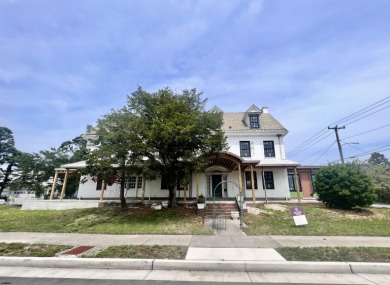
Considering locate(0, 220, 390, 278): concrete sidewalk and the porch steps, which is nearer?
locate(0, 220, 390, 278): concrete sidewalk

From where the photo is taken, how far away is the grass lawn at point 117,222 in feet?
31.8

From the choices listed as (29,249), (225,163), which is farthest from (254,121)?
(29,249)

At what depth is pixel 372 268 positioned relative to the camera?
16.8ft

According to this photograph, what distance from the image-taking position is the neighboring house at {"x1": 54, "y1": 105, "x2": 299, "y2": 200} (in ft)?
60.8

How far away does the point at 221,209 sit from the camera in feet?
46.0

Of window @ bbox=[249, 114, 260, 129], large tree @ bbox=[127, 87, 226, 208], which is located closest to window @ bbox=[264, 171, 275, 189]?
window @ bbox=[249, 114, 260, 129]

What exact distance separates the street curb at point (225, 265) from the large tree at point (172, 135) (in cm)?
688

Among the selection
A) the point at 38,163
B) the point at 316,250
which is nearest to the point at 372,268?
the point at 316,250

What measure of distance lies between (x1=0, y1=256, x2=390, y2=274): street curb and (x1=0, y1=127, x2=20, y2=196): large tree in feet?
104

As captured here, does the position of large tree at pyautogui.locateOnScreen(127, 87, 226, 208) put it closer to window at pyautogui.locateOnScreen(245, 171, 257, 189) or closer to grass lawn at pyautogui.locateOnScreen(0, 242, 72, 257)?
grass lawn at pyautogui.locateOnScreen(0, 242, 72, 257)

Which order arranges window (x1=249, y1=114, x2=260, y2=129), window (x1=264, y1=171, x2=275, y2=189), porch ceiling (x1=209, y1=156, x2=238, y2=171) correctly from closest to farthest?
porch ceiling (x1=209, y1=156, x2=238, y2=171), window (x1=264, y1=171, x2=275, y2=189), window (x1=249, y1=114, x2=260, y2=129)

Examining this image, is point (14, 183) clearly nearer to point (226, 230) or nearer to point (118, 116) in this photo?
point (118, 116)

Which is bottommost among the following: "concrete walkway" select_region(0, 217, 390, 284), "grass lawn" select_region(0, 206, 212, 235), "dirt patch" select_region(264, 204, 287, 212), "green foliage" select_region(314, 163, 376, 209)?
"concrete walkway" select_region(0, 217, 390, 284)

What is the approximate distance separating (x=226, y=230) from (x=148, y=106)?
9544mm
